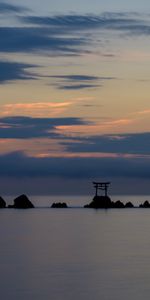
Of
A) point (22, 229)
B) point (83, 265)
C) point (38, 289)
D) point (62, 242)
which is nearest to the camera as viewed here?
point (38, 289)

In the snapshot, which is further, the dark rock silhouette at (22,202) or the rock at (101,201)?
the dark rock silhouette at (22,202)

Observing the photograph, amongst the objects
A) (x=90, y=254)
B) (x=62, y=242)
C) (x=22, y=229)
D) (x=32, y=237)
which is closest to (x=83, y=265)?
(x=90, y=254)

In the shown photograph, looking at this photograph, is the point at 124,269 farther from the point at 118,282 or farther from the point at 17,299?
the point at 17,299

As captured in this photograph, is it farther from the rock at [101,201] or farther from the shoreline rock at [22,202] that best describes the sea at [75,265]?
the shoreline rock at [22,202]

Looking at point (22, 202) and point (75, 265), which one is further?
point (22, 202)

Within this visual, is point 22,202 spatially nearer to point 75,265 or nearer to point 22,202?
point 22,202

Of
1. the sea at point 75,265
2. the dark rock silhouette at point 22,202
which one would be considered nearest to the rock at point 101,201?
the dark rock silhouette at point 22,202

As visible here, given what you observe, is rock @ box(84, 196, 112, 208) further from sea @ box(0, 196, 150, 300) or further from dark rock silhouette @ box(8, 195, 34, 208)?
sea @ box(0, 196, 150, 300)

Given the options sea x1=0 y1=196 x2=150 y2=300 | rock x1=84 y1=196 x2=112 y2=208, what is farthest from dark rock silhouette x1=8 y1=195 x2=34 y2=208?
sea x1=0 y1=196 x2=150 y2=300

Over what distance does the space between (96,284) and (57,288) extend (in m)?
3.11

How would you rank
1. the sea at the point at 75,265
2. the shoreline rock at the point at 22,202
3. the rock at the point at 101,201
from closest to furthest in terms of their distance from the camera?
the sea at the point at 75,265 → the rock at the point at 101,201 → the shoreline rock at the point at 22,202

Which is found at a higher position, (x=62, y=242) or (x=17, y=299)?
(x=62, y=242)

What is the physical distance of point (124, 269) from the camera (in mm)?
57656

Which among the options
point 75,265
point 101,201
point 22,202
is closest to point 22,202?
point 22,202
